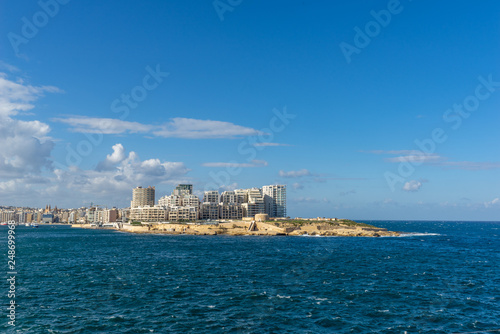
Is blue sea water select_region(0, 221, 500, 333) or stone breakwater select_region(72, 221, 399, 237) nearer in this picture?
blue sea water select_region(0, 221, 500, 333)

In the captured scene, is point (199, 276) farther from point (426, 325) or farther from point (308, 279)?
point (426, 325)

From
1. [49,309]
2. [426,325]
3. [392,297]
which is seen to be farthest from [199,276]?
[426,325]

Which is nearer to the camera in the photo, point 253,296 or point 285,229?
point 253,296

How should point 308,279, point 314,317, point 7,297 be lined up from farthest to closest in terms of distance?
1. point 308,279
2. point 7,297
3. point 314,317

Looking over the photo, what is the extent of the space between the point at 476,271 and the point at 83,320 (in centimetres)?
6215

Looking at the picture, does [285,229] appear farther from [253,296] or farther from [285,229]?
[253,296]

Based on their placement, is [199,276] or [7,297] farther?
[199,276]

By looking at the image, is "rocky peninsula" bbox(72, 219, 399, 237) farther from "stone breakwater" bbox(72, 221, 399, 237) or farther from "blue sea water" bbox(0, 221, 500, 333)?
"blue sea water" bbox(0, 221, 500, 333)

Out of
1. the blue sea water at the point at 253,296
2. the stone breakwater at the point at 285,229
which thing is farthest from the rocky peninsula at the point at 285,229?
the blue sea water at the point at 253,296

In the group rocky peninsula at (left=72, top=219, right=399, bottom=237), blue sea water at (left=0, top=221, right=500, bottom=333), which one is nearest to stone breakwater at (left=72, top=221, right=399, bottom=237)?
rocky peninsula at (left=72, top=219, right=399, bottom=237)

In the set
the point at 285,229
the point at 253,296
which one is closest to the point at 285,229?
the point at 285,229

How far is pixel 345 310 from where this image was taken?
37625mm

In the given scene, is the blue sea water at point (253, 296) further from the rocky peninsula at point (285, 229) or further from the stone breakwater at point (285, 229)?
the rocky peninsula at point (285, 229)

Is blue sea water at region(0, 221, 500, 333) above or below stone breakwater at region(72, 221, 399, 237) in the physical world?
below
